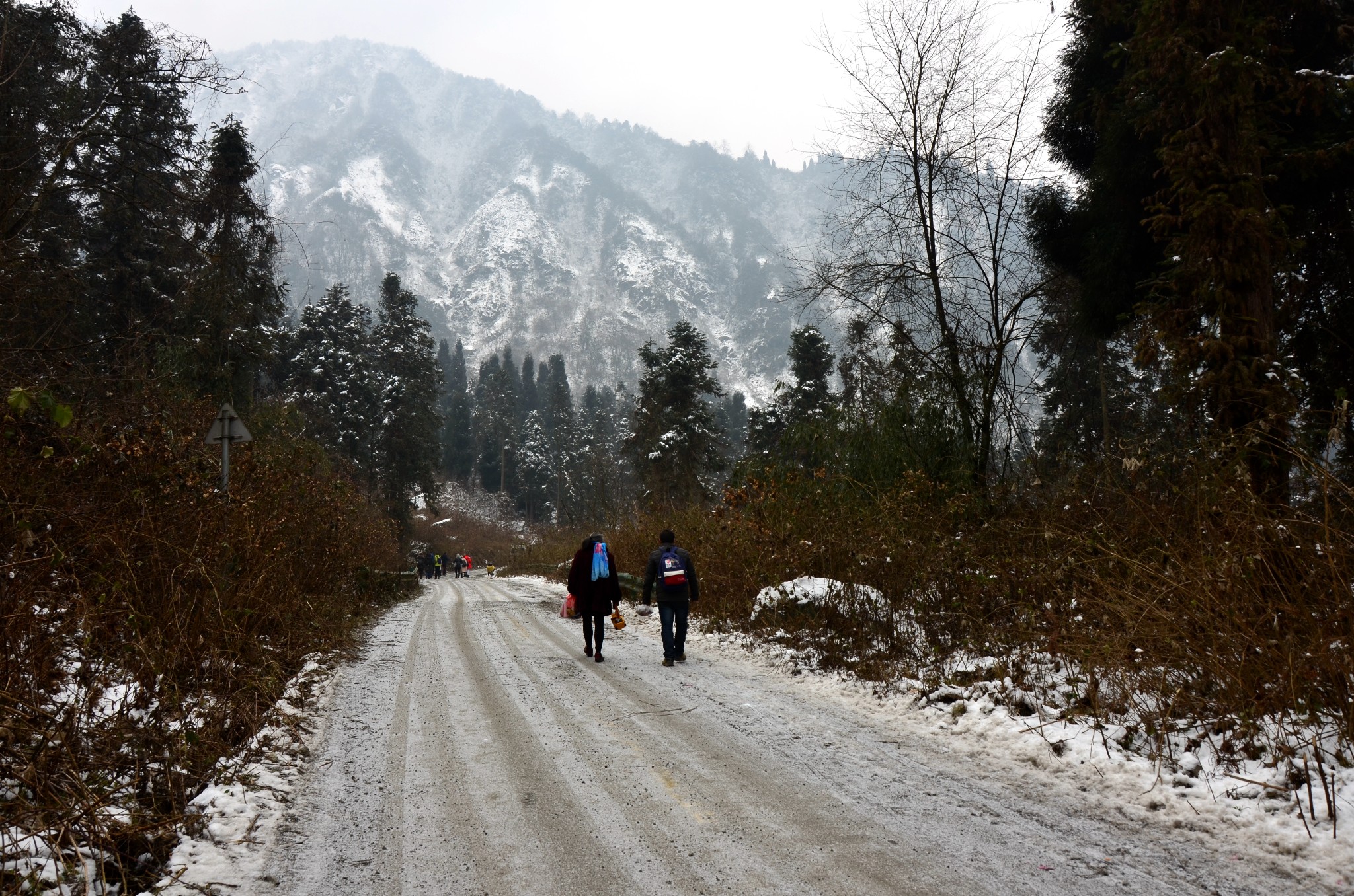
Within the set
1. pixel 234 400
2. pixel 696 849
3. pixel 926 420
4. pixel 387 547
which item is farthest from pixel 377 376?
pixel 696 849

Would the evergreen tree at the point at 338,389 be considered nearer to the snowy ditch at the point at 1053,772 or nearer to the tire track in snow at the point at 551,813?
the tire track in snow at the point at 551,813

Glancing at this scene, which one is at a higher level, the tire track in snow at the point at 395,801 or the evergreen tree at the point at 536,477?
the evergreen tree at the point at 536,477

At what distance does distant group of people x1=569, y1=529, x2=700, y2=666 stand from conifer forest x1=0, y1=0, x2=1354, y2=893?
4.99ft

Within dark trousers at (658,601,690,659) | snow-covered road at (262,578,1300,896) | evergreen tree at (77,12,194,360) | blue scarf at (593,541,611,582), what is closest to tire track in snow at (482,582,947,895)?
snow-covered road at (262,578,1300,896)

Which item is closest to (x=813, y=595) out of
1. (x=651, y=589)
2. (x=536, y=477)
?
(x=651, y=589)

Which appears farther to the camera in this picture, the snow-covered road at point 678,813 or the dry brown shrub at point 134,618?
the dry brown shrub at point 134,618

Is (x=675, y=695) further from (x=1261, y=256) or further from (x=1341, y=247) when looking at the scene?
(x=1341, y=247)

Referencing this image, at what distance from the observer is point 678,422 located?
35719 mm

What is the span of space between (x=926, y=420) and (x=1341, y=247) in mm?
6823

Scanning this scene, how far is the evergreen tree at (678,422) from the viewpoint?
35.3m

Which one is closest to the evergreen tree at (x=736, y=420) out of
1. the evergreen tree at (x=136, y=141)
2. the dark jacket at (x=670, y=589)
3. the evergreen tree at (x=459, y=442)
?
the evergreen tree at (x=459, y=442)

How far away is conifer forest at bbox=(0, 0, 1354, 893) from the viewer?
489cm

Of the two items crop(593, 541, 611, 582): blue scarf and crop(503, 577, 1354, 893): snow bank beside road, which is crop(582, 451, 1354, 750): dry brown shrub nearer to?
crop(503, 577, 1354, 893): snow bank beside road

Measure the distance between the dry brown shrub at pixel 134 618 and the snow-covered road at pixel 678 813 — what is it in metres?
0.85
